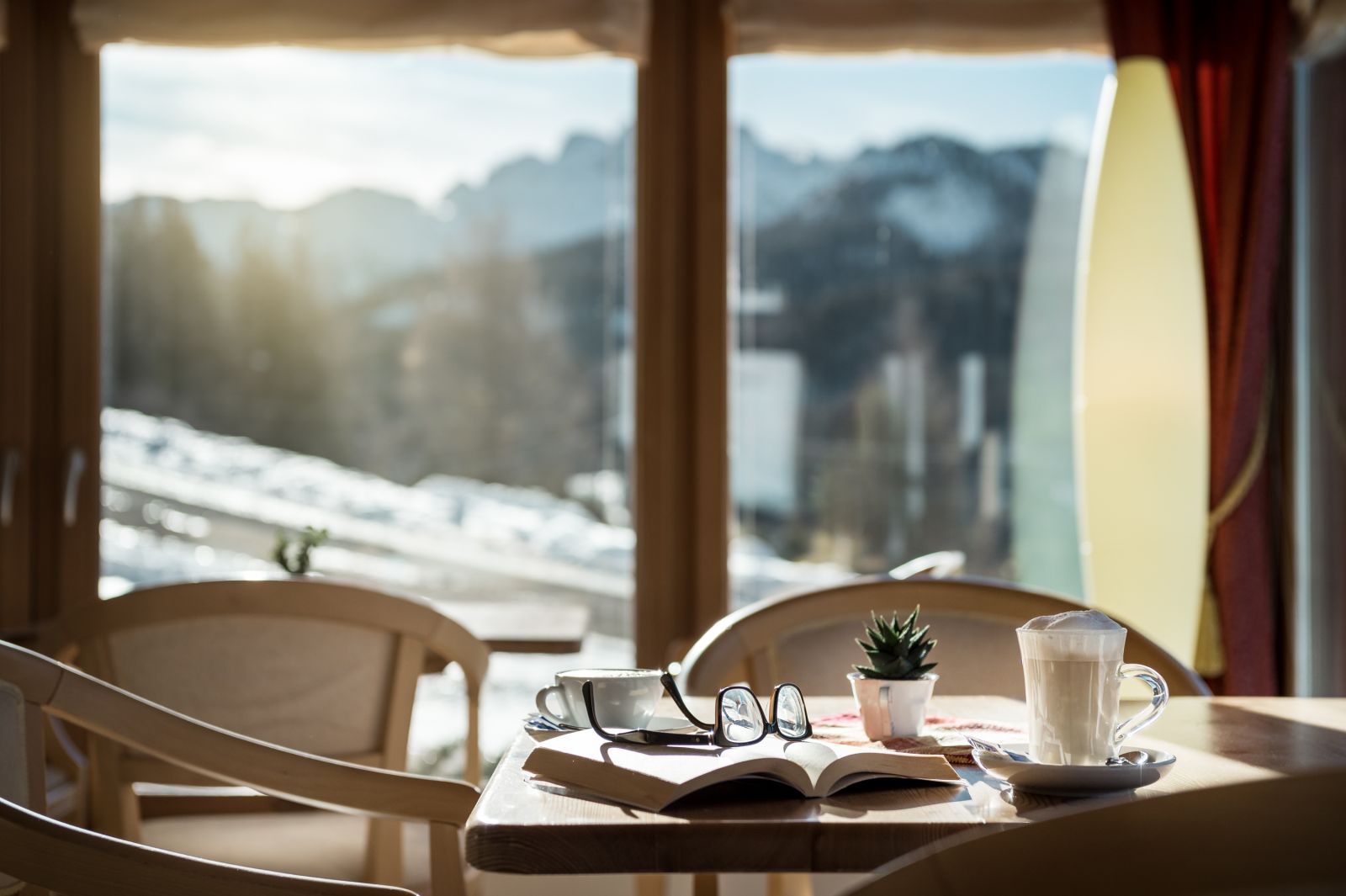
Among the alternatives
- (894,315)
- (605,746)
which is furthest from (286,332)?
(605,746)

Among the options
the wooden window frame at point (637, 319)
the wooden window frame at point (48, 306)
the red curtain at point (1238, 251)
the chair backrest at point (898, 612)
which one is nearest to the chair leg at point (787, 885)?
the chair backrest at point (898, 612)

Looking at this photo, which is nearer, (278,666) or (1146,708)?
(1146,708)

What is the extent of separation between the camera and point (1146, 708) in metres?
1.13

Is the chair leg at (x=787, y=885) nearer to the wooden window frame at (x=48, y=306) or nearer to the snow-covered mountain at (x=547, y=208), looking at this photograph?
the snow-covered mountain at (x=547, y=208)

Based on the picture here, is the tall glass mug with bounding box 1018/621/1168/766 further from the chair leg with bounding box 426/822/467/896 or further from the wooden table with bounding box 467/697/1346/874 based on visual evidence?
the chair leg with bounding box 426/822/467/896

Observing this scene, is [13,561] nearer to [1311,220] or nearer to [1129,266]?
[1129,266]

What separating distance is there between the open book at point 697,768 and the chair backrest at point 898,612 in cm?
68

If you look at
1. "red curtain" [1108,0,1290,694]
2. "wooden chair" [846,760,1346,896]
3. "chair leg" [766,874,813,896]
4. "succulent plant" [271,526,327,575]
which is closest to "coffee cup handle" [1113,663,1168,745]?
"wooden chair" [846,760,1346,896]

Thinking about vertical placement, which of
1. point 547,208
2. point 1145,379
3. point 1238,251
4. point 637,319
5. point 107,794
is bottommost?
point 107,794

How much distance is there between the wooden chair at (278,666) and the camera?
187 centimetres

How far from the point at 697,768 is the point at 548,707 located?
0.32m

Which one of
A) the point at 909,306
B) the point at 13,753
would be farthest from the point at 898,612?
the point at 909,306

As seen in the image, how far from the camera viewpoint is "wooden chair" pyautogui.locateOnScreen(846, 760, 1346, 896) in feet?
1.59

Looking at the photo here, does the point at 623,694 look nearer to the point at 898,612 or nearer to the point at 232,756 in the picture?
the point at 232,756
